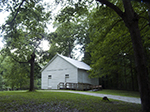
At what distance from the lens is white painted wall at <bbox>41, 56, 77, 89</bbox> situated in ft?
79.2

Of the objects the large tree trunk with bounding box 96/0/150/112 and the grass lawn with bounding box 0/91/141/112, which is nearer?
the large tree trunk with bounding box 96/0/150/112

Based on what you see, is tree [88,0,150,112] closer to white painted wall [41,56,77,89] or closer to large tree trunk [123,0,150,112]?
large tree trunk [123,0,150,112]

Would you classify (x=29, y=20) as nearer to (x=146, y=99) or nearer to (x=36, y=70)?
(x=146, y=99)

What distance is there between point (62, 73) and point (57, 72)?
4.04 ft

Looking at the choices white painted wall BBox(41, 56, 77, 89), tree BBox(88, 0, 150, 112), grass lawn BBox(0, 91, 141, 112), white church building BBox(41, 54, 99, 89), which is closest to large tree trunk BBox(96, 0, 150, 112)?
tree BBox(88, 0, 150, 112)

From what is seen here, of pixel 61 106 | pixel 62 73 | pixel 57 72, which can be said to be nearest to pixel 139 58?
pixel 61 106

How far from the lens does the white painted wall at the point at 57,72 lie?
79.2 ft

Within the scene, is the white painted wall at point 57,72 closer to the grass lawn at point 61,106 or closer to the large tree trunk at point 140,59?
the grass lawn at point 61,106

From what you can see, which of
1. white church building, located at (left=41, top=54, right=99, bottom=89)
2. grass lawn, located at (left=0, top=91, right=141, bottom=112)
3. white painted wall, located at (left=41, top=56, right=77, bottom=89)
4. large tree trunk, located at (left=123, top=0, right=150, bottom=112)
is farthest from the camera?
white painted wall, located at (left=41, top=56, right=77, bottom=89)

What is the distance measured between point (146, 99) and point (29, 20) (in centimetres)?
825

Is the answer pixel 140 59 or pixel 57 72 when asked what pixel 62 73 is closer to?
pixel 57 72

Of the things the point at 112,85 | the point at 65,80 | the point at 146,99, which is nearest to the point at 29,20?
the point at 146,99

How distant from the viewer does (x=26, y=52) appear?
1427cm

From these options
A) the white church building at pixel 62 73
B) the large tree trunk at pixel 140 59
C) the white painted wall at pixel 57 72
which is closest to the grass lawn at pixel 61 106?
the large tree trunk at pixel 140 59
